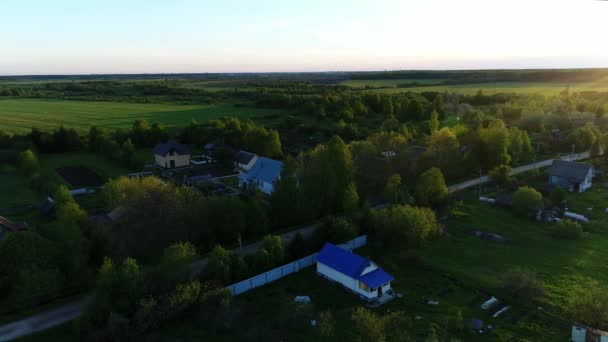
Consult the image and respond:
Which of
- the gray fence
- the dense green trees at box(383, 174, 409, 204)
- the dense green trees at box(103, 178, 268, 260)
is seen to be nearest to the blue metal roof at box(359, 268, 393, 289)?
the gray fence

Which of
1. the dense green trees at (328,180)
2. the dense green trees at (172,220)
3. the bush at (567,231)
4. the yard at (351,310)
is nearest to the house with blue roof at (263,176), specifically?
the dense green trees at (328,180)

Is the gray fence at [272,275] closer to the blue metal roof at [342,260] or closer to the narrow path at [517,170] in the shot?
the blue metal roof at [342,260]

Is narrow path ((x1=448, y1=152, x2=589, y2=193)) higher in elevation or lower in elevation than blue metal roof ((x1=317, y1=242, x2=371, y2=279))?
lower

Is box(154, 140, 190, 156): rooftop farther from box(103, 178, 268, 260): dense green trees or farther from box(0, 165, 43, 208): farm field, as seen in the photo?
box(103, 178, 268, 260): dense green trees

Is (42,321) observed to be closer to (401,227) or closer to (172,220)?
(172,220)

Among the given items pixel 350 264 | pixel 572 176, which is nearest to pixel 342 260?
pixel 350 264

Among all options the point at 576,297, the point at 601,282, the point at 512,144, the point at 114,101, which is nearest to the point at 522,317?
the point at 576,297

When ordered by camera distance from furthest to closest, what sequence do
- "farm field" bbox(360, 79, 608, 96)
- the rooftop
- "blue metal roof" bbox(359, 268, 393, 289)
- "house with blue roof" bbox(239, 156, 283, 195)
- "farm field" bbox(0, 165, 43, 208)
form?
"farm field" bbox(360, 79, 608, 96), the rooftop, "house with blue roof" bbox(239, 156, 283, 195), "farm field" bbox(0, 165, 43, 208), "blue metal roof" bbox(359, 268, 393, 289)

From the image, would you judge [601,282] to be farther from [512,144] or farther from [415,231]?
[512,144]
